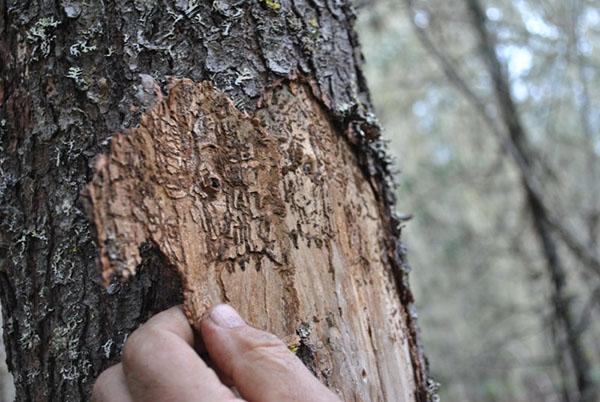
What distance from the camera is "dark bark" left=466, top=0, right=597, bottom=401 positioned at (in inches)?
175

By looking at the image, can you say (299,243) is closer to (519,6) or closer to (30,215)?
(30,215)

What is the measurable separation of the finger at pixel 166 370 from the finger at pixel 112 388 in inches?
0.8

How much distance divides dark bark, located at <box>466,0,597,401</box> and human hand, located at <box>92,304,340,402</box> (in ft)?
11.9

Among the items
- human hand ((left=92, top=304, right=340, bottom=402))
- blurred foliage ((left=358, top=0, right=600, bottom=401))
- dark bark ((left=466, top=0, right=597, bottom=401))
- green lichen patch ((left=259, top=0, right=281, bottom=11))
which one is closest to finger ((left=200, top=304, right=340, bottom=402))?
human hand ((left=92, top=304, right=340, bottom=402))

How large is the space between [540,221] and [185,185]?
387cm

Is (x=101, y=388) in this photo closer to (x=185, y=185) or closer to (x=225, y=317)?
(x=225, y=317)

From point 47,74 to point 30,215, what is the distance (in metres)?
0.27

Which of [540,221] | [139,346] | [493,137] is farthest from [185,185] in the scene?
[493,137]

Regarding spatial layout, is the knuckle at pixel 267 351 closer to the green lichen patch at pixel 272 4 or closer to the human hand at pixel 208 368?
the human hand at pixel 208 368

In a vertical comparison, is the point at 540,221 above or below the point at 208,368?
above

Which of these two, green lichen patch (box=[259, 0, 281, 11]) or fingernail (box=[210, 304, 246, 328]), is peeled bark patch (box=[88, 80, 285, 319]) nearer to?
fingernail (box=[210, 304, 246, 328])

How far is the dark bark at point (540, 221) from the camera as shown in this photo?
4.44 meters

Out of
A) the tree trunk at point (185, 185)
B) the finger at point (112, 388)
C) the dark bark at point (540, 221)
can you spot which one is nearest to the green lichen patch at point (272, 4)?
the tree trunk at point (185, 185)

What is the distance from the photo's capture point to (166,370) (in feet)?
3.18
